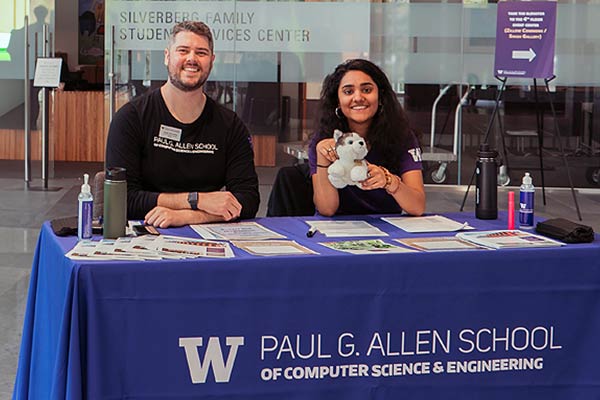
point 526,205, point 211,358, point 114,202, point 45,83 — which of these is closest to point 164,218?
point 114,202

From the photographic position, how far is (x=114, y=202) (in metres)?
2.91

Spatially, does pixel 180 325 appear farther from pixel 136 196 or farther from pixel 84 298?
pixel 136 196

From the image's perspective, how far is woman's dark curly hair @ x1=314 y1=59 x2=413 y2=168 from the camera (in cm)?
364

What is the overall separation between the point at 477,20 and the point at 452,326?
6.77 metres

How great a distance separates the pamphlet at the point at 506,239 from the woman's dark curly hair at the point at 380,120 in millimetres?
627

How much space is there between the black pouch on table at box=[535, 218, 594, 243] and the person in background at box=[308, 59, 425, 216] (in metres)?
0.56

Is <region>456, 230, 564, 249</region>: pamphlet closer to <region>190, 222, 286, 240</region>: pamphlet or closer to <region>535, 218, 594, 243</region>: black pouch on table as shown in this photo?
<region>535, 218, 594, 243</region>: black pouch on table

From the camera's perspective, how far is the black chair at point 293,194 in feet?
12.6

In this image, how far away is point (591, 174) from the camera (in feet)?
31.3

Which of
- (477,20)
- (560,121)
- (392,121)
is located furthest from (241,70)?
(392,121)

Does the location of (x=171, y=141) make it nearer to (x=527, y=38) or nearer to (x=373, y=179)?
(x=373, y=179)

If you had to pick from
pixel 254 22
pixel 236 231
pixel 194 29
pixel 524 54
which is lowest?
pixel 236 231

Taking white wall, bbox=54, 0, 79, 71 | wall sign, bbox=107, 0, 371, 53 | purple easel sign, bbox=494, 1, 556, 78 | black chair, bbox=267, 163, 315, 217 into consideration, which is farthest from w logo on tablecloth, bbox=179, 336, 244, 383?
white wall, bbox=54, 0, 79, 71

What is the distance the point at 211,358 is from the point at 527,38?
18.6 feet
